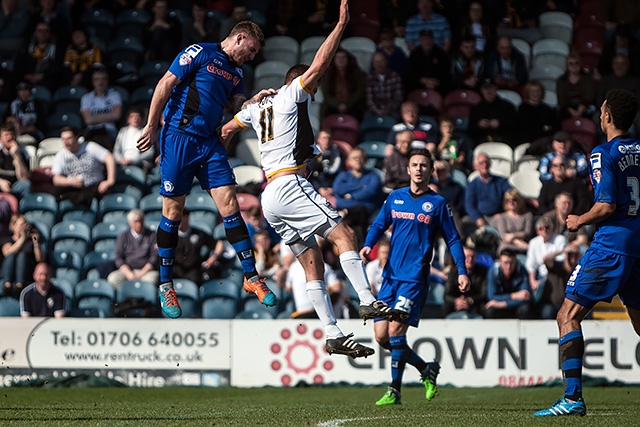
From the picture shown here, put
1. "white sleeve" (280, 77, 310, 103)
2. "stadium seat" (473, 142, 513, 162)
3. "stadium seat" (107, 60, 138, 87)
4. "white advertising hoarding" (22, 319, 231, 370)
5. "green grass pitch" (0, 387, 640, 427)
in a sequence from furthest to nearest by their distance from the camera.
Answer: "stadium seat" (107, 60, 138, 87) < "stadium seat" (473, 142, 513, 162) < "white advertising hoarding" (22, 319, 231, 370) < "white sleeve" (280, 77, 310, 103) < "green grass pitch" (0, 387, 640, 427)

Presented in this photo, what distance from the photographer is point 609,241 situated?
8617 mm

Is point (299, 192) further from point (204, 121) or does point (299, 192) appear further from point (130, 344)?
point (130, 344)

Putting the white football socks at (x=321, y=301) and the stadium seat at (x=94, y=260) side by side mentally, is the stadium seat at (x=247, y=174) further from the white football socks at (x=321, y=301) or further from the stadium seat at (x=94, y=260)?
the white football socks at (x=321, y=301)

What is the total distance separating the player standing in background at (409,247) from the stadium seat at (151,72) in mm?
8842

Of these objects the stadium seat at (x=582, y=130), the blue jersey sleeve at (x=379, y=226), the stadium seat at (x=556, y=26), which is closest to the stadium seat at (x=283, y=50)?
the stadium seat at (x=556, y=26)

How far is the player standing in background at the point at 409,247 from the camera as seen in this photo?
1151cm

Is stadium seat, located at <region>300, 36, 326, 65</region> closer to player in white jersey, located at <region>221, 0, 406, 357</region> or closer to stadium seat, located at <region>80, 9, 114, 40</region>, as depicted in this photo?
stadium seat, located at <region>80, 9, 114, 40</region>

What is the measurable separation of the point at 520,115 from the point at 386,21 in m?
3.80

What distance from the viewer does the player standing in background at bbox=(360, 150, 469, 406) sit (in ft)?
37.8

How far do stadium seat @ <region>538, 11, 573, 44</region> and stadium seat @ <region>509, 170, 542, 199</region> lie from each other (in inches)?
181

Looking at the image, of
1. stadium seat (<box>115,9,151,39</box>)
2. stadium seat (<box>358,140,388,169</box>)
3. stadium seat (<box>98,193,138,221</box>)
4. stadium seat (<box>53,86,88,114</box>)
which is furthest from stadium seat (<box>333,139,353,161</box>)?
stadium seat (<box>115,9,151,39</box>)

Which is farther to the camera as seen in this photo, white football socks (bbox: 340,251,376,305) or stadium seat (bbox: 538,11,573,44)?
stadium seat (bbox: 538,11,573,44)

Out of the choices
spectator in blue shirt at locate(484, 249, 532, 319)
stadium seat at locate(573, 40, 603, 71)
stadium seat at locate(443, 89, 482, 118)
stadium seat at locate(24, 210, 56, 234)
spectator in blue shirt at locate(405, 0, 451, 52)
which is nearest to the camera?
spectator in blue shirt at locate(484, 249, 532, 319)

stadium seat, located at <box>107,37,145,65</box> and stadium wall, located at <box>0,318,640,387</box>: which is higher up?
stadium seat, located at <box>107,37,145,65</box>
